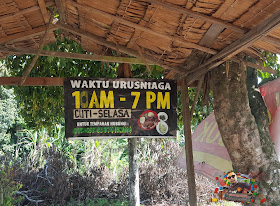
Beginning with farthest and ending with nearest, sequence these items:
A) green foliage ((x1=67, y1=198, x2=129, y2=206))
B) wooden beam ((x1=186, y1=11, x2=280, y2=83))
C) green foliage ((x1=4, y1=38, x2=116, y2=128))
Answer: green foliage ((x1=67, y1=198, x2=129, y2=206)), green foliage ((x1=4, y1=38, x2=116, y2=128)), wooden beam ((x1=186, y1=11, x2=280, y2=83))

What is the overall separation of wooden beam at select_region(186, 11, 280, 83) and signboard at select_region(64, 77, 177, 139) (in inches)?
13.3

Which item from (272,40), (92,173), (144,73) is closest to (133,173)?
(92,173)

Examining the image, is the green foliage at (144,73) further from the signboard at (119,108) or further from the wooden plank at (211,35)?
the wooden plank at (211,35)

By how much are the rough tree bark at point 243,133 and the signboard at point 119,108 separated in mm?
523

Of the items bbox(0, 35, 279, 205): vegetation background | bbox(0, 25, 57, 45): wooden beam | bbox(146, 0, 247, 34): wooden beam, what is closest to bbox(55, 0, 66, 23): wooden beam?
bbox(0, 25, 57, 45): wooden beam

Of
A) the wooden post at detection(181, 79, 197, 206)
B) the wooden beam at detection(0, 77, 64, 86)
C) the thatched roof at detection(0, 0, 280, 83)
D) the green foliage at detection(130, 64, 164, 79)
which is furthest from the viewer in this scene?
the green foliage at detection(130, 64, 164, 79)

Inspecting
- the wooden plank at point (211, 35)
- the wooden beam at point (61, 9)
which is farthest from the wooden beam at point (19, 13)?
the wooden plank at point (211, 35)

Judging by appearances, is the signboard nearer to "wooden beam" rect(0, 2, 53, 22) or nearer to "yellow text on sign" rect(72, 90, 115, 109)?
"yellow text on sign" rect(72, 90, 115, 109)

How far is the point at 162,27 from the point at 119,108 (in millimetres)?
998

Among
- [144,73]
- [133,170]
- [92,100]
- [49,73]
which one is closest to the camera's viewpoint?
[92,100]

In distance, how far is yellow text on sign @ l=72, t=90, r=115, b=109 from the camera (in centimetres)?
312

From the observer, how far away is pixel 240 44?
8.21 feet

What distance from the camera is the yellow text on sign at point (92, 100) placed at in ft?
10.3

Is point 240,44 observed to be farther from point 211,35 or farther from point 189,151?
point 189,151
